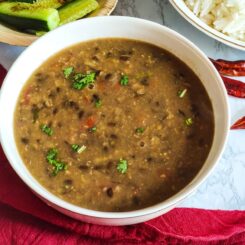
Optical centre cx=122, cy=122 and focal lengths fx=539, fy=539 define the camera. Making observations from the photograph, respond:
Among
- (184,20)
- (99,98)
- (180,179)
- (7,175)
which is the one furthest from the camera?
(184,20)

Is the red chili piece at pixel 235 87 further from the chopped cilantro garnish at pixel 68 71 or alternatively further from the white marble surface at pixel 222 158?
the chopped cilantro garnish at pixel 68 71

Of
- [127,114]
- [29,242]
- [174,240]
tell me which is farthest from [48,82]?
[174,240]

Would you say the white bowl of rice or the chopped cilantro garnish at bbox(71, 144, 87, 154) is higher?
the white bowl of rice

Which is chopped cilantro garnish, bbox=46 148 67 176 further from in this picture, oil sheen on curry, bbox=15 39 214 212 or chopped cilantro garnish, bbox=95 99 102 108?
chopped cilantro garnish, bbox=95 99 102 108

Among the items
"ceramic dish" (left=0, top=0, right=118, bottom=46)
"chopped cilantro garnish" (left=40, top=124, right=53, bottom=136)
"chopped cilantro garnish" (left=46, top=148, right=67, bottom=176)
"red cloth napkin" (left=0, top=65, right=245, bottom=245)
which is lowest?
"red cloth napkin" (left=0, top=65, right=245, bottom=245)

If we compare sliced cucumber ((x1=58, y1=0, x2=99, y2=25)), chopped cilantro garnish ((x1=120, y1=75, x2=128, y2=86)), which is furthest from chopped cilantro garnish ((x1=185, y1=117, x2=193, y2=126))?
sliced cucumber ((x1=58, y1=0, x2=99, y2=25))

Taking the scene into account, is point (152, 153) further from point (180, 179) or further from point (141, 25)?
point (141, 25)

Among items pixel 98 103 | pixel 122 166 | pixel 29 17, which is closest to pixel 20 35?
pixel 29 17
